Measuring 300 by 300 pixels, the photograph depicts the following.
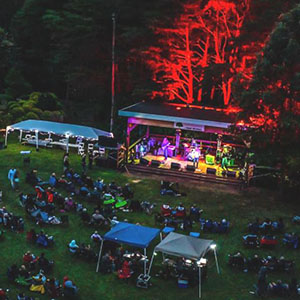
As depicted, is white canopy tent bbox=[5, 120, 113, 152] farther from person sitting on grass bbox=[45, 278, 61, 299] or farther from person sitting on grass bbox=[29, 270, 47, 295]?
person sitting on grass bbox=[45, 278, 61, 299]

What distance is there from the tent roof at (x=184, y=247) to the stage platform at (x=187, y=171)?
11.3m

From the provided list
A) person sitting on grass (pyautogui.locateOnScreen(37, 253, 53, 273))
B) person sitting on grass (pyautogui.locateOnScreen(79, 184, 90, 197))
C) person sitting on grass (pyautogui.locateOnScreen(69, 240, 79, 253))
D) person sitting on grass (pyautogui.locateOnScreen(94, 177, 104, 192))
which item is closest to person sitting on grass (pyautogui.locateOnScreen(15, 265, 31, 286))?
person sitting on grass (pyautogui.locateOnScreen(37, 253, 53, 273))

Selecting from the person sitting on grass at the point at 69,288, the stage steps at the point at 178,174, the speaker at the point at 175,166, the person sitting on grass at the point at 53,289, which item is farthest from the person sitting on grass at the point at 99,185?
the person sitting on grass at the point at 69,288

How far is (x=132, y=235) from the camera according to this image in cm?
1931

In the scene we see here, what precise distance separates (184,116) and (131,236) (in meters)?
13.3

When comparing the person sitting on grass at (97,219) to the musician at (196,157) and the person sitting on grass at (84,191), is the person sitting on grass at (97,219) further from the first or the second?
the musician at (196,157)

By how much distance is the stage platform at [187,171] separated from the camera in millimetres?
29922

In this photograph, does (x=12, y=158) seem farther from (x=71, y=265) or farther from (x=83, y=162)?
(x=71, y=265)

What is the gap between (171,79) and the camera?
40.8 metres

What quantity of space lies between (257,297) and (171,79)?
83.9 feet

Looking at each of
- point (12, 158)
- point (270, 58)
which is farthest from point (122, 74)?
point (270, 58)

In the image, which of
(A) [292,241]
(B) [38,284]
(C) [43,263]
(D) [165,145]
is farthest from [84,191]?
(A) [292,241]

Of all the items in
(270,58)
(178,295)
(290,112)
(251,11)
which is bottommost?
(178,295)

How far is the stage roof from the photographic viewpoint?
→ 30.1 m
